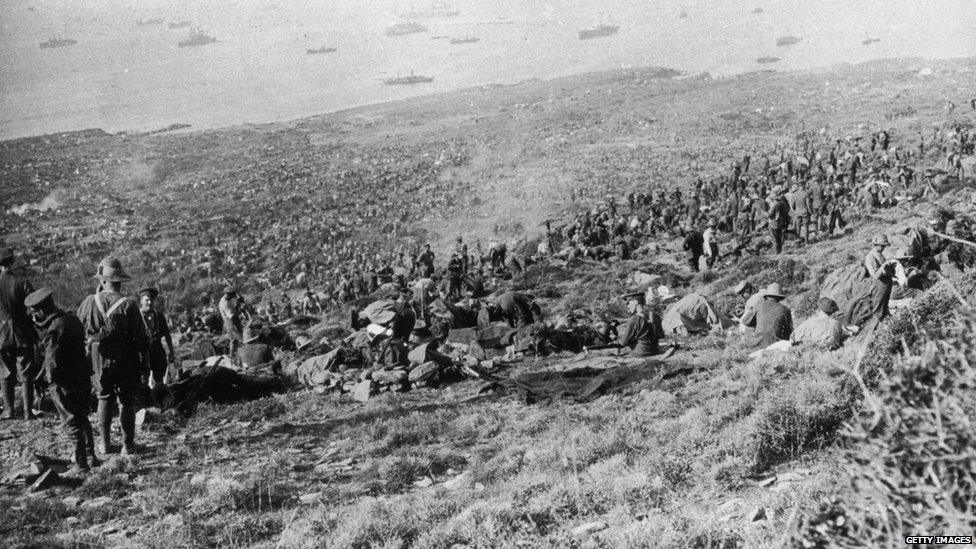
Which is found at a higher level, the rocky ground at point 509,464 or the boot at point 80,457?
the boot at point 80,457

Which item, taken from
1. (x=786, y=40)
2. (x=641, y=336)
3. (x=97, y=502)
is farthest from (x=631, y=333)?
(x=786, y=40)

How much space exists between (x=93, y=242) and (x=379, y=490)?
28.0m

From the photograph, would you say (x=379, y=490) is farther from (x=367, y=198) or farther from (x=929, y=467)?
(x=367, y=198)

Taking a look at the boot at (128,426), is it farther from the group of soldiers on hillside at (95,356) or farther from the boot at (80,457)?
the boot at (80,457)

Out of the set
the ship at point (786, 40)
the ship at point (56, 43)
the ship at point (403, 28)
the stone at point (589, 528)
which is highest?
the ship at point (403, 28)

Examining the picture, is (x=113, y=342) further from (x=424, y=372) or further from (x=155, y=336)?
(x=424, y=372)

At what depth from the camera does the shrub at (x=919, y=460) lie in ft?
8.50

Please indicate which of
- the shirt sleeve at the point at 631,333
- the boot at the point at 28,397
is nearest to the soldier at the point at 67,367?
the boot at the point at 28,397

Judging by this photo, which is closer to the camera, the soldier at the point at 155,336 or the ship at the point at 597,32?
the soldier at the point at 155,336

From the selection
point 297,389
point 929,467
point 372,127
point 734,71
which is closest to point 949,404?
point 929,467

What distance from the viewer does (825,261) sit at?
14016 mm

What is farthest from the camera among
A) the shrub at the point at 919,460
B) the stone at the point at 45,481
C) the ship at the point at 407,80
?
the ship at the point at 407,80

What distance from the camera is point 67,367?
6.30m

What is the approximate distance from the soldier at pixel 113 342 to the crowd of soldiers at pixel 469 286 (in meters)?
0.01
